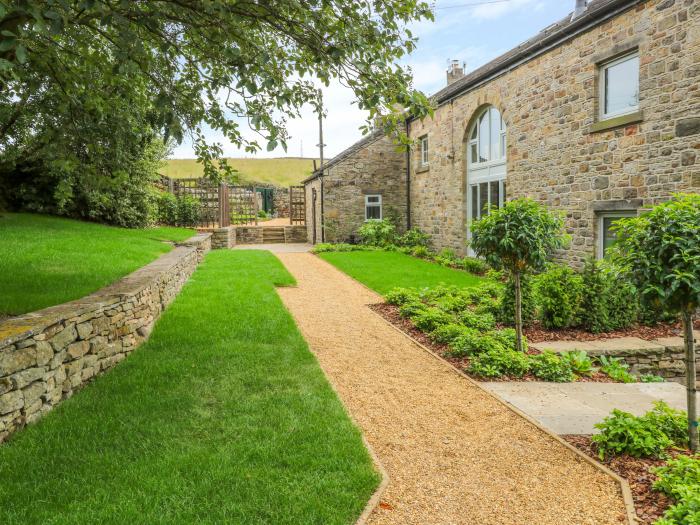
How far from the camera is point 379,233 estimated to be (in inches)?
795

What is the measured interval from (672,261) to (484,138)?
11.6m

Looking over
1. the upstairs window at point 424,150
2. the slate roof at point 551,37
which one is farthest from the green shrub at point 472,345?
the upstairs window at point 424,150

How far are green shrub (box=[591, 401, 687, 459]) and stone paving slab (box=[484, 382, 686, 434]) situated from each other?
319mm

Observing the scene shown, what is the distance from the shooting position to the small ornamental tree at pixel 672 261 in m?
3.71

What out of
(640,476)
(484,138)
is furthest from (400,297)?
(484,138)

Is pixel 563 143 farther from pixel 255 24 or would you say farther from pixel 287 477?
pixel 287 477

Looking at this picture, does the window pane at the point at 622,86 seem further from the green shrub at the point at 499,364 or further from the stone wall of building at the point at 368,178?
the stone wall of building at the point at 368,178

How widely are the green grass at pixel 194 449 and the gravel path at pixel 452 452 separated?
0.31m

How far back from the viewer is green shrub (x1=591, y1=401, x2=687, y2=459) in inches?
148

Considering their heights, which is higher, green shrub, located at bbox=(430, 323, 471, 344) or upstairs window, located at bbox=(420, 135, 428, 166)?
upstairs window, located at bbox=(420, 135, 428, 166)

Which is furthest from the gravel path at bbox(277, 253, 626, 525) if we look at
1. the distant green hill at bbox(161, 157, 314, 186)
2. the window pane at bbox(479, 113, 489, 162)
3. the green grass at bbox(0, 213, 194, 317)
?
the distant green hill at bbox(161, 157, 314, 186)

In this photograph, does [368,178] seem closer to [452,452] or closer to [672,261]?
[672,261]

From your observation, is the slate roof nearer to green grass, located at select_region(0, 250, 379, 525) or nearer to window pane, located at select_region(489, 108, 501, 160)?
window pane, located at select_region(489, 108, 501, 160)

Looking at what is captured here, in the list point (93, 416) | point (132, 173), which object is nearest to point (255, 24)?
point (93, 416)
